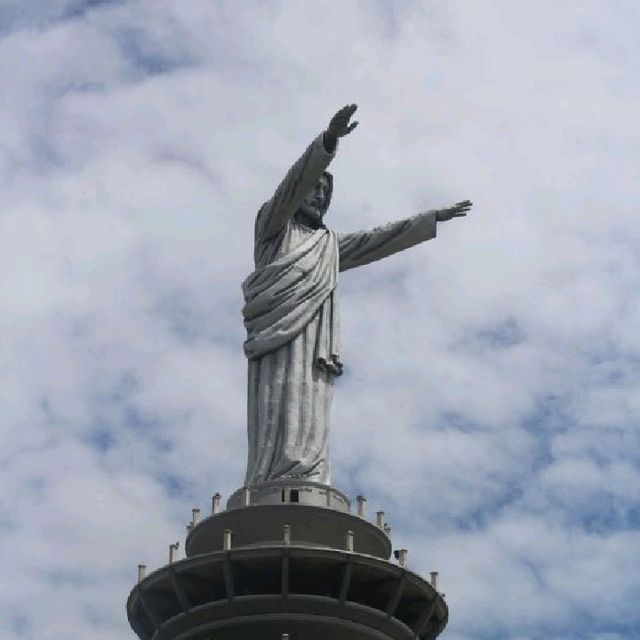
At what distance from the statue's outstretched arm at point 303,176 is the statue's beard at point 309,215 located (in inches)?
22.7

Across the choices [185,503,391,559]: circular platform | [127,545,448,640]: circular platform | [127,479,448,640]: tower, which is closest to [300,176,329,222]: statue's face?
[127,479,448,640]: tower

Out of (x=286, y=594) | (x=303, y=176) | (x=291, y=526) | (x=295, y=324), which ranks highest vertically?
(x=303, y=176)

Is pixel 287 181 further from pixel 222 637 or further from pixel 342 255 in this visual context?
pixel 222 637

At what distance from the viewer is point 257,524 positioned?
119 ft

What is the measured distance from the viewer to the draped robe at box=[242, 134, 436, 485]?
3888 centimetres

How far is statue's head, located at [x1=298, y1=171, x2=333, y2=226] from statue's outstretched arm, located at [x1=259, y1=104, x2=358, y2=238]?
0.64m

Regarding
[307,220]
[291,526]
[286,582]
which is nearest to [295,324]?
[307,220]

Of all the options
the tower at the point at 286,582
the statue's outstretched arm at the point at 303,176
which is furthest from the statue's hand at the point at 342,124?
the tower at the point at 286,582

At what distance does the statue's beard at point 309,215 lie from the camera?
42719 millimetres

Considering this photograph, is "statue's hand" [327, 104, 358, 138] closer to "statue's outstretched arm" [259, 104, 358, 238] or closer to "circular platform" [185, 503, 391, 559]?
"statue's outstretched arm" [259, 104, 358, 238]

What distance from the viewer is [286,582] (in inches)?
1380

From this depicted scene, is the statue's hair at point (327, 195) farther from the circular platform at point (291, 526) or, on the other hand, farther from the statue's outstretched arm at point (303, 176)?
the circular platform at point (291, 526)

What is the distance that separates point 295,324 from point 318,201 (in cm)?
430

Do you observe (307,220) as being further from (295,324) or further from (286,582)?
(286,582)
